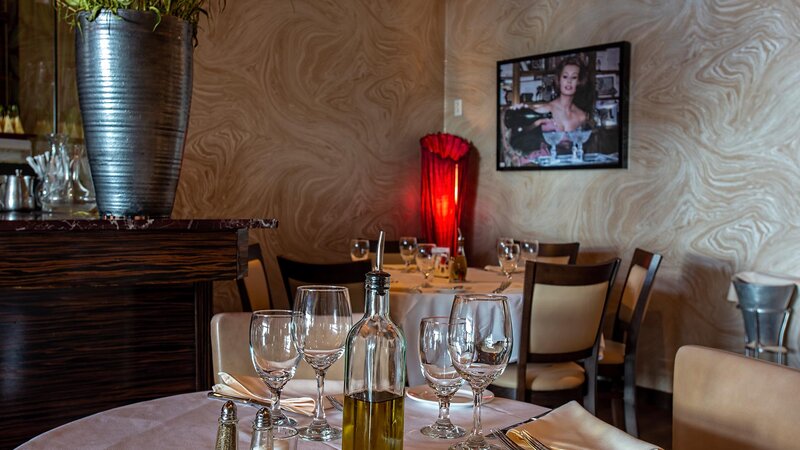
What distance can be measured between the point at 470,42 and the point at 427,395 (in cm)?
447

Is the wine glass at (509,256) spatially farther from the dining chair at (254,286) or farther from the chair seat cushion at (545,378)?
the dining chair at (254,286)

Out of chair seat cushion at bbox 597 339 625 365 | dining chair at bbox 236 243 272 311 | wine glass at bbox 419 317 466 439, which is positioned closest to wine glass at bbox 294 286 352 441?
wine glass at bbox 419 317 466 439

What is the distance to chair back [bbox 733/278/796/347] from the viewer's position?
3.79 metres

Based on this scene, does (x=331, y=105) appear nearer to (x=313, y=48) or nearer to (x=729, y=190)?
(x=313, y=48)

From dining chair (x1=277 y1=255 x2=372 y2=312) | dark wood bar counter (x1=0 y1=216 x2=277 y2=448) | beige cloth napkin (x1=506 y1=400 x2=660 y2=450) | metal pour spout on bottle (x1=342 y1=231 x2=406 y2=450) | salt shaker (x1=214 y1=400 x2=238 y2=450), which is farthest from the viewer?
dining chair (x1=277 y1=255 x2=372 y2=312)

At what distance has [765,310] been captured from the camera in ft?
12.4

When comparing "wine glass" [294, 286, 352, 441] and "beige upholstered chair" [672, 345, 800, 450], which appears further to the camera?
"beige upholstered chair" [672, 345, 800, 450]

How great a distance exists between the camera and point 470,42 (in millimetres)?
5613

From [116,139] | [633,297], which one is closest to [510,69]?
Answer: [633,297]

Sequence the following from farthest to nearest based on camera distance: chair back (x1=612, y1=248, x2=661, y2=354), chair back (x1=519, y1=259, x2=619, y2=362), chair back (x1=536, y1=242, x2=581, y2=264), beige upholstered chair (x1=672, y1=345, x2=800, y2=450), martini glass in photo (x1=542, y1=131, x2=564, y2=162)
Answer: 1. martini glass in photo (x1=542, y1=131, x2=564, y2=162)
2. chair back (x1=536, y1=242, x2=581, y2=264)
3. chair back (x1=612, y1=248, x2=661, y2=354)
4. chair back (x1=519, y1=259, x2=619, y2=362)
5. beige upholstered chair (x1=672, y1=345, x2=800, y2=450)

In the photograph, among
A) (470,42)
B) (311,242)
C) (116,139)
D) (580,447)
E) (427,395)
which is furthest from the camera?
(470,42)

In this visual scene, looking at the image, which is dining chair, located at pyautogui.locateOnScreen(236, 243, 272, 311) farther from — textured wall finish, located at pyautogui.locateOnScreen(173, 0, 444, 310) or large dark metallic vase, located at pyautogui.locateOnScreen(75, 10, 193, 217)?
large dark metallic vase, located at pyautogui.locateOnScreen(75, 10, 193, 217)

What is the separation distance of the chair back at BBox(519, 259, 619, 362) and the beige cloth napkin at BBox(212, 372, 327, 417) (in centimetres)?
168

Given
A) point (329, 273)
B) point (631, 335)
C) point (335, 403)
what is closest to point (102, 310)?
point (335, 403)
